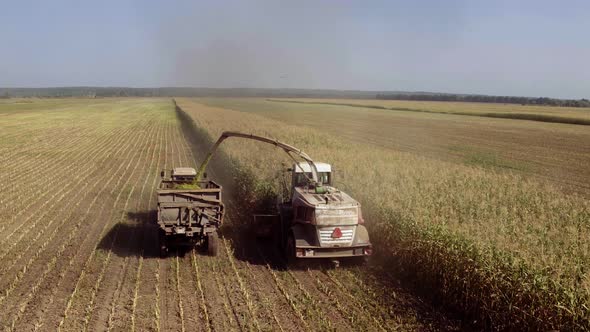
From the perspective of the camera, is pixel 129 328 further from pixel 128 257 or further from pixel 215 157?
pixel 215 157

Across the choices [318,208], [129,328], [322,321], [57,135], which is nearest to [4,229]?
[129,328]

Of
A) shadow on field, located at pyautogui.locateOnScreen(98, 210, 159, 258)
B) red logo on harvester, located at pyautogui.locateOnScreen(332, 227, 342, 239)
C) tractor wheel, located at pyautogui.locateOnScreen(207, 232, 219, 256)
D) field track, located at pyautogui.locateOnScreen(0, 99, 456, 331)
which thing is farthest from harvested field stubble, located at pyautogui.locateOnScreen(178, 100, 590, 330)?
tractor wheel, located at pyautogui.locateOnScreen(207, 232, 219, 256)

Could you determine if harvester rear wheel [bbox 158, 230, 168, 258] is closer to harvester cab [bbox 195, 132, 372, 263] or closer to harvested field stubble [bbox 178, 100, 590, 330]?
harvester cab [bbox 195, 132, 372, 263]

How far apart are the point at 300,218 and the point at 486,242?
152 inches

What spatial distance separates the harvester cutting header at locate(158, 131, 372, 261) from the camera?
998 cm

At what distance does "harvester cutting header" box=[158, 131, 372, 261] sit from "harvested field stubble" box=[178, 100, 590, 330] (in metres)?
1.04

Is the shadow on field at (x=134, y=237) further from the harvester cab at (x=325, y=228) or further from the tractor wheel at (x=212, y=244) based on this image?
the harvester cab at (x=325, y=228)

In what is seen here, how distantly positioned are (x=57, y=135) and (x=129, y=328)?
40.3 m

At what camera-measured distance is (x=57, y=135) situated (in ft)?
141

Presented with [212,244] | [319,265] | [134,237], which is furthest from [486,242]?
[134,237]

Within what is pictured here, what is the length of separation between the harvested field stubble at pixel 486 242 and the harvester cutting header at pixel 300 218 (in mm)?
1039

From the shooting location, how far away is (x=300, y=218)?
10594 mm

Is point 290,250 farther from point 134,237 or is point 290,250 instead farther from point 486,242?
point 134,237

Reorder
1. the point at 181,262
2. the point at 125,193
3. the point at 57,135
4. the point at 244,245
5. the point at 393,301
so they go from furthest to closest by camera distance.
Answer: the point at 57,135, the point at 125,193, the point at 244,245, the point at 181,262, the point at 393,301
